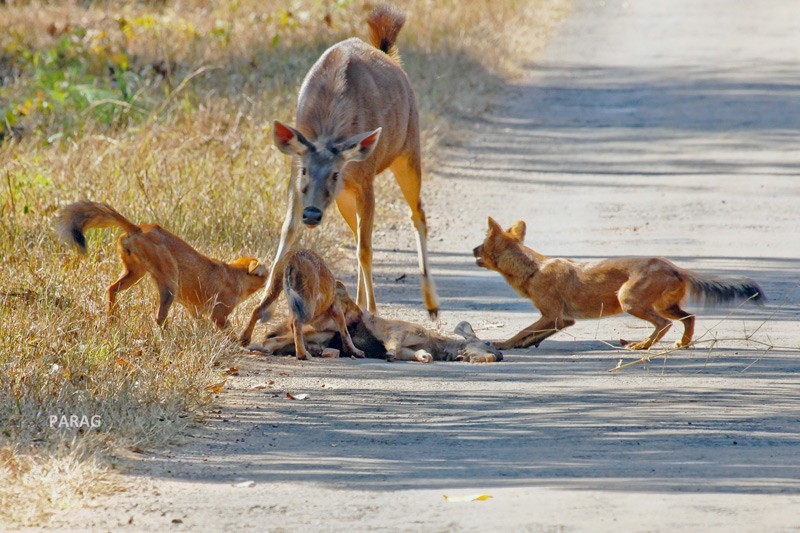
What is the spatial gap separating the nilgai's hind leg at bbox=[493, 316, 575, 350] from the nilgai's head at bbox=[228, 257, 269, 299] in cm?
161

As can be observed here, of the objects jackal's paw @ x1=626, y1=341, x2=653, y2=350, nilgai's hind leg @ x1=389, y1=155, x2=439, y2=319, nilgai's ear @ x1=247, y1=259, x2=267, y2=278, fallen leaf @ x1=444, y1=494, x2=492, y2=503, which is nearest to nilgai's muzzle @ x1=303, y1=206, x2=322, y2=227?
nilgai's ear @ x1=247, y1=259, x2=267, y2=278

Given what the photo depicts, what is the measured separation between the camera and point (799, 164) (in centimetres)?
1639

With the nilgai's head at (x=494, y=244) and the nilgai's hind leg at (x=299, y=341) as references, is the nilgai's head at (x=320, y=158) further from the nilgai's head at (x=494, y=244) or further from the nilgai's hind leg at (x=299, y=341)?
the nilgai's hind leg at (x=299, y=341)

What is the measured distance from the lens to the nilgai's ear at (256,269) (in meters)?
8.88

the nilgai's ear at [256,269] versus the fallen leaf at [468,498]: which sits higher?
the nilgai's ear at [256,269]

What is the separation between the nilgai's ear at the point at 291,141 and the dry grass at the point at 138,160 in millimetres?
1138

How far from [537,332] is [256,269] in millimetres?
1870

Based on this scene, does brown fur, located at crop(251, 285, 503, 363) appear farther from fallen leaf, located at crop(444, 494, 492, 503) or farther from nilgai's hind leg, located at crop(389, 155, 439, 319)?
fallen leaf, located at crop(444, 494, 492, 503)

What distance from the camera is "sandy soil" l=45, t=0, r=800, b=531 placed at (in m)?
5.33

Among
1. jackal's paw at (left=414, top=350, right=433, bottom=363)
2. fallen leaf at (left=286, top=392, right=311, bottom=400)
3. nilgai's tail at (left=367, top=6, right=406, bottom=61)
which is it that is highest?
nilgai's tail at (left=367, top=6, right=406, bottom=61)

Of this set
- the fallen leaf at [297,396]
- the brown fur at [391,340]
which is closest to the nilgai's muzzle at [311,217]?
the brown fur at [391,340]

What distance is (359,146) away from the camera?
9.18 m

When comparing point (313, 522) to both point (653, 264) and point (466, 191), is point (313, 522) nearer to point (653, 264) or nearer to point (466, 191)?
point (653, 264)

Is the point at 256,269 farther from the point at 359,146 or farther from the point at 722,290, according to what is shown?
the point at 722,290
